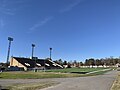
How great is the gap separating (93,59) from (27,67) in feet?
308

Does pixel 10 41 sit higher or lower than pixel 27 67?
higher

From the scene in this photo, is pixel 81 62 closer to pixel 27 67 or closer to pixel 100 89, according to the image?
pixel 27 67

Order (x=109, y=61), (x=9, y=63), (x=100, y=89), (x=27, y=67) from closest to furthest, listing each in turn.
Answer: (x=100, y=89), (x=27, y=67), (x=9, y=63), (x=109, y=61)

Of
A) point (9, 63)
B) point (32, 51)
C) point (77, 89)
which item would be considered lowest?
point (77, 89)

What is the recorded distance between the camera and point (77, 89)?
57.2 feet

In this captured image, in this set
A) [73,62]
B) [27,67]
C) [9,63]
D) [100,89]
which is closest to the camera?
[100,89]

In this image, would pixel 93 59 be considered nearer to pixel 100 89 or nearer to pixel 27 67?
pixel 27 67

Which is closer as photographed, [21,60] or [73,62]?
[21,60]

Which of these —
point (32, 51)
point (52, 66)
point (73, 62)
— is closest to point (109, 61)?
point (73, 62)

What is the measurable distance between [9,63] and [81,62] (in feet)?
288

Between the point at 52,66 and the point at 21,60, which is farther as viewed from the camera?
the point at 52,66

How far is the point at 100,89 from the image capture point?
17016 mm

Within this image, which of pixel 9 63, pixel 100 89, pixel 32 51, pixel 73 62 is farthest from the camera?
pixel 73 62

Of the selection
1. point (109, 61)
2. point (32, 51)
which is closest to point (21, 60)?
point (32, 51)
